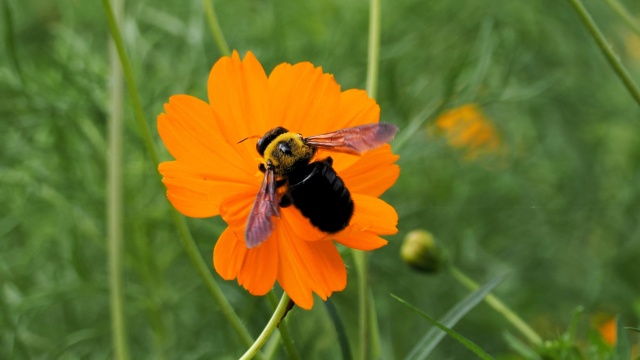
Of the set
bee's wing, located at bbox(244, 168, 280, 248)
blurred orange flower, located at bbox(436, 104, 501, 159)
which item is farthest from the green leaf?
blurred orange flower, located at bbox(436, 104, 501, 159)

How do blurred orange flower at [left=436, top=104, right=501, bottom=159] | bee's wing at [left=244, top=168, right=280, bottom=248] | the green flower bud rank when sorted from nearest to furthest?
bee's wing at [left=244, top=168, right=280, bottom=248]
the green flower bud
blurred orange flower at [left=436, top=104, right=501, bottom=159]

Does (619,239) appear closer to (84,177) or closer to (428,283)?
(428,283)

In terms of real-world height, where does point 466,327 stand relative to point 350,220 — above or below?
below

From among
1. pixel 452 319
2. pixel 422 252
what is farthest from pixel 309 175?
pixel 422 252

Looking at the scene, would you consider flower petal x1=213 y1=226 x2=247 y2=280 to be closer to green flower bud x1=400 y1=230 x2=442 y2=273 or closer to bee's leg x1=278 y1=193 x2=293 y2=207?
bee's leg x1=278 y1=193 x2=293 y2=207

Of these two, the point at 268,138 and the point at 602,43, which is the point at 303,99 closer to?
the point at 268,138

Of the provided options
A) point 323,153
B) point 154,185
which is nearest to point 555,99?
point 154,185
